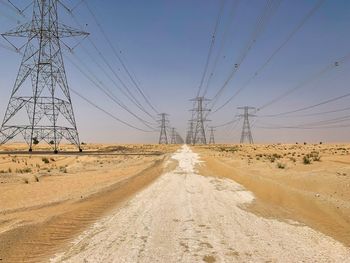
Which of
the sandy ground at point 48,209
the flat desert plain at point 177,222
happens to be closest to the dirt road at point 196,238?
the flat desert plain at point 177,222

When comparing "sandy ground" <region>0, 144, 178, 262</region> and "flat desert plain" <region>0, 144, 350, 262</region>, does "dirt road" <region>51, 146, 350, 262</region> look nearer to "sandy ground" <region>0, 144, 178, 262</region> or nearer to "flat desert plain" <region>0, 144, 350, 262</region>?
"flat desert plain" <region>0, 144, 350, 262</region>

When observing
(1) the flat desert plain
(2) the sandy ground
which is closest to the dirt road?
(1) the flat desert plain

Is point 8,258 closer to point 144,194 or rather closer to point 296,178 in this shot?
point 144,194

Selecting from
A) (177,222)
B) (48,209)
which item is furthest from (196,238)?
(48,209)

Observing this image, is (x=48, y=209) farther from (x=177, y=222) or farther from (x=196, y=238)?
(x=196, y=238)

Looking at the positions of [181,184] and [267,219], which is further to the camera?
[181,184]

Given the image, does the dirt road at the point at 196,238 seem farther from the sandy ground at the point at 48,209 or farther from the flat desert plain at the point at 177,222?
the sandy ground at the point at 48,209

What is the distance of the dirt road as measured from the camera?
6.80 m

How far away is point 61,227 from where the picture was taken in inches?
368

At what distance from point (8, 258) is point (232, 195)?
29.6 feet

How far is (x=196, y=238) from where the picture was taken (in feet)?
26.0

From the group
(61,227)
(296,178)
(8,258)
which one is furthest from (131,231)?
(296,178)

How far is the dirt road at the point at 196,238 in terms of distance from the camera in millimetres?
6797

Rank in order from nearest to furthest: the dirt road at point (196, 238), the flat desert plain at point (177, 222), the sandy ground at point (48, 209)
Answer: the dirt road at point (196, 238)
the flat desert plain at point (177, 222)
the sandy ground at point (48, 209)
